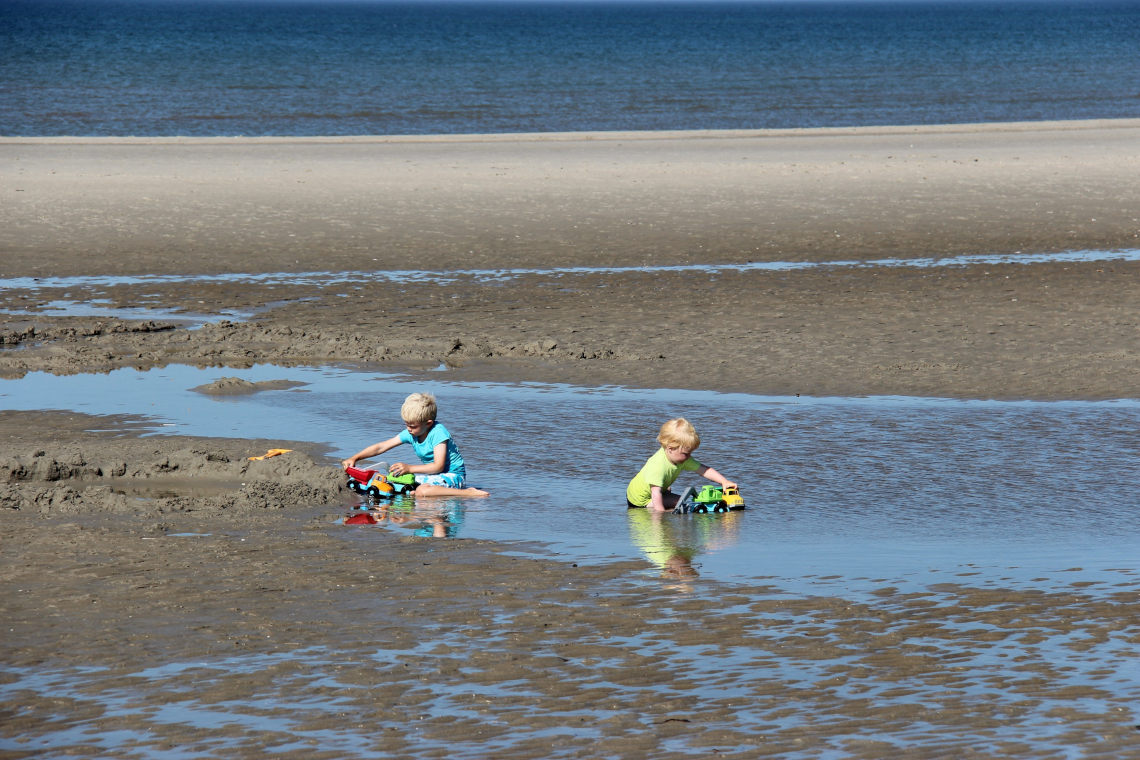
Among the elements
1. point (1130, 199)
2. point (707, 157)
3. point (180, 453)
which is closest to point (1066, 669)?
point (180, 453)

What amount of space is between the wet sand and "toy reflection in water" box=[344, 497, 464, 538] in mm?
208

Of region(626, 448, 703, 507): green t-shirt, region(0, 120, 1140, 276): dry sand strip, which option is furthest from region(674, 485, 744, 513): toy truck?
region(0, 120, 1140, 276): dry sand strip

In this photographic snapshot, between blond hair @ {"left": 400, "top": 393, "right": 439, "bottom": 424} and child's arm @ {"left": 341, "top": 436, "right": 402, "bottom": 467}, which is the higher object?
blond hair @ {"left": 400, "top": 393, "right": 439, "bottom": 424}

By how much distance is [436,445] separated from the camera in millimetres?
8930

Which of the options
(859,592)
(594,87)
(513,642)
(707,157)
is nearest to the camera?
(513,642)

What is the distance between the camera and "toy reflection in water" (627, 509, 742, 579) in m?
7.25

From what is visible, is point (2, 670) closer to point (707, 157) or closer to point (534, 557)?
point (534, 557)

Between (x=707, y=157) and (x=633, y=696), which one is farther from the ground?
(x=707, y=157)

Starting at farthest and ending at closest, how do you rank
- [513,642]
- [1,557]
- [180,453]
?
[180,453], [1,557], [513,642]

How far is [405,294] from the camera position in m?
16.6

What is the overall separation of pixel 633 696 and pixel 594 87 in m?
49.8

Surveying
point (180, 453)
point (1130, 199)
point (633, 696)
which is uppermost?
point (1130, 199)

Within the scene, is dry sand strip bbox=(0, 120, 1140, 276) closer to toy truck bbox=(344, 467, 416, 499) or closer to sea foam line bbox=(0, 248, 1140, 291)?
sea foam line bbox=(0, 248, 1140, 291)

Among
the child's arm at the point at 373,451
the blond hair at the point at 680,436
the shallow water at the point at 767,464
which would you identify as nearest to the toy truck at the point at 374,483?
the child's arm at the point at 373,451
